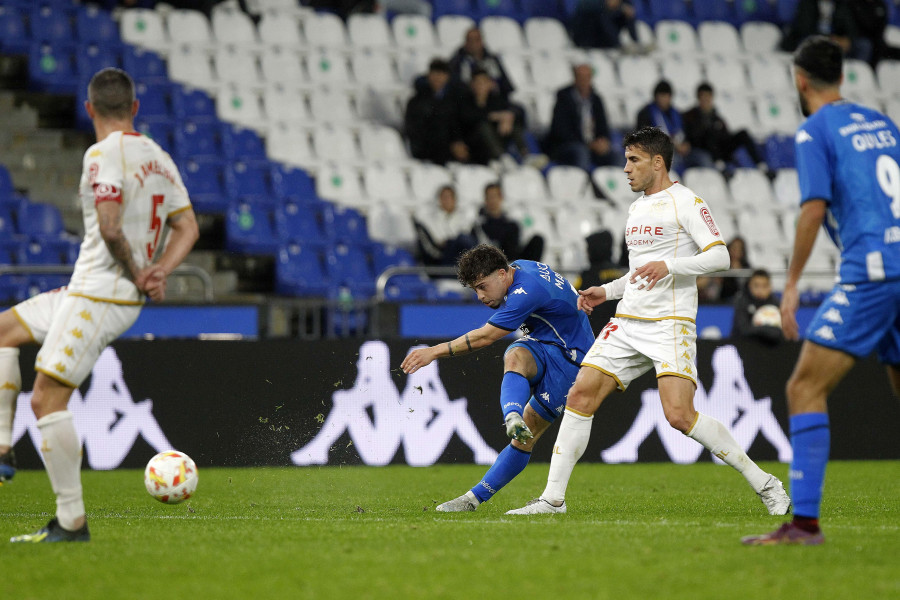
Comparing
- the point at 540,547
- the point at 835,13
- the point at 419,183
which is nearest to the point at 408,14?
the point at 419,183

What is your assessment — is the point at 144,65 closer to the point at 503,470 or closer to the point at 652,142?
the point at 503,470

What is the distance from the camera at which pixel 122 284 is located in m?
5.32

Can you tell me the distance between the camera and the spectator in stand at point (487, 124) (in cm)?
1583

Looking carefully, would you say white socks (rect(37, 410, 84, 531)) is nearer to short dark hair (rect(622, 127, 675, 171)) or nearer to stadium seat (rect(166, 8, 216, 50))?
short dark hair (rect(622, 127, 675, 171))

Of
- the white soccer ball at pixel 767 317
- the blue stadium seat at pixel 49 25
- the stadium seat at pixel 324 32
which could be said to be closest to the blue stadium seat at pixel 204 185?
the blue stadium seat at pixel 49 25

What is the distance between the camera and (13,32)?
15.5 meters

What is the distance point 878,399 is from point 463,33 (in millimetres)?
9021

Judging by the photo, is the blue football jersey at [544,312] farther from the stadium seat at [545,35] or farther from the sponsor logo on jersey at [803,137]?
the stadium seat at [545,35]

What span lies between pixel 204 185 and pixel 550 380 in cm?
832

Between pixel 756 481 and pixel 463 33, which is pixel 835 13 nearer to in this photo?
pixel 463 33

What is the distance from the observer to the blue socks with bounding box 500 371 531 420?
6793mm

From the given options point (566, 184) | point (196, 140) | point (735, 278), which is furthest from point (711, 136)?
point (196, 140)

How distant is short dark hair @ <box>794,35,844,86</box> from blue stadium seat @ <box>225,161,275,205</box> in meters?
10.1


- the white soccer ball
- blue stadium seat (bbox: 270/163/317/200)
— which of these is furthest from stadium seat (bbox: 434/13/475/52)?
the white soccer ball
